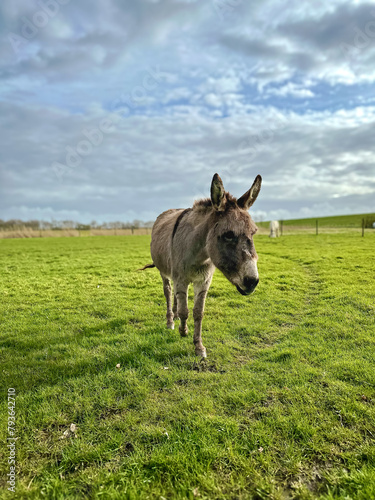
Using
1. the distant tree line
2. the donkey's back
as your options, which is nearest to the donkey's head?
the donkey's back

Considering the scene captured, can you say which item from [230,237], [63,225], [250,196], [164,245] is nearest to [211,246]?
[230,237]

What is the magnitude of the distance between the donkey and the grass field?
1.13m

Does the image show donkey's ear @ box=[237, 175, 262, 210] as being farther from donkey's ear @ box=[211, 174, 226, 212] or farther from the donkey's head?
donkey's ear @ box=[211, 174, 226, 212]

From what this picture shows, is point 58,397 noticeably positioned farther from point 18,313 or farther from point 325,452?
point 18,313

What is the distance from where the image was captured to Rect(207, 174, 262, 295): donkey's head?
12.9 ft

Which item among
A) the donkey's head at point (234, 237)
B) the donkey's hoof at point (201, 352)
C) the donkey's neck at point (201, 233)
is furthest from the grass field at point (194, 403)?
the donkey's neck at point (201, 233)

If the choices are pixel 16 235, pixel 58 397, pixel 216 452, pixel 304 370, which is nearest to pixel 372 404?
pixel 304 370

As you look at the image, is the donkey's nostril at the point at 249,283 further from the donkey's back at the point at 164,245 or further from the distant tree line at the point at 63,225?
the distant tree line at the point at 63,225

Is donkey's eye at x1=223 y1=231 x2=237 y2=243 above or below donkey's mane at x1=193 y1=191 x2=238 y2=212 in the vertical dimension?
below

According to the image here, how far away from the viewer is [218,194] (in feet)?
14.0

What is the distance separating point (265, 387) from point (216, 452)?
4.95 feet

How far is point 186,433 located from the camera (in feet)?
10.9

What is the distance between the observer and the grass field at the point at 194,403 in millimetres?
2748

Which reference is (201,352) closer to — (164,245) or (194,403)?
(194,403)
